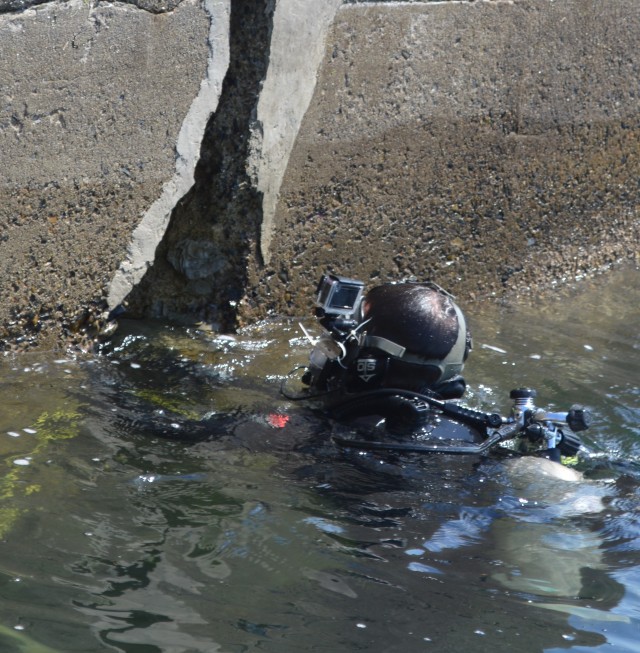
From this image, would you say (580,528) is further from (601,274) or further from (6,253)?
(601,274)

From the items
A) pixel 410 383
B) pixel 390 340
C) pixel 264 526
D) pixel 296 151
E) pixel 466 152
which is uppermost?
pixel 466 152

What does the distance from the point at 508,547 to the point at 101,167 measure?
225 centimetres

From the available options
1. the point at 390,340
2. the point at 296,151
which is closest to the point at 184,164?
the point at 296,151

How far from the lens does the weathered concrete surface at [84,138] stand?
155 inches

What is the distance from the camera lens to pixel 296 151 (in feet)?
15.1

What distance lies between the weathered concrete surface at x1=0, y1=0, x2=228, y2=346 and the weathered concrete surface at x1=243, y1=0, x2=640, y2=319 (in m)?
0.67

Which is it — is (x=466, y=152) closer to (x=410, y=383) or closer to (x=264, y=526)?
(x=410, y=383)

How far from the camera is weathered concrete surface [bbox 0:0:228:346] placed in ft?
12.9

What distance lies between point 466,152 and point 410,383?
2.09 m

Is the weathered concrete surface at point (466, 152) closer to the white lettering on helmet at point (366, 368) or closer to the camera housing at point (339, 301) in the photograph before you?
the camera housing at point (339, 301)

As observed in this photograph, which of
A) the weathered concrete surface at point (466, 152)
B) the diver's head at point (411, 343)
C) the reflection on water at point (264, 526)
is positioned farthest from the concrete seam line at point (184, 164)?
the diver's head at point (411, 343)

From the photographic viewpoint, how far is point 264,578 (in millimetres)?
2590

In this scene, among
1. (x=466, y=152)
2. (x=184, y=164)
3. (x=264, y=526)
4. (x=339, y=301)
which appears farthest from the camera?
(x=466, y=152)

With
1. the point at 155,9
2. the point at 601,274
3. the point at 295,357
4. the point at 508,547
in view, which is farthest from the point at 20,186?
the point at 601,274
